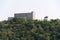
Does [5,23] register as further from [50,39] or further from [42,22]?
[50,39]

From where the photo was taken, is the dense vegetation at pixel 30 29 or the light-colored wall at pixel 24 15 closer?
the dense vegetation at pixel 30 29

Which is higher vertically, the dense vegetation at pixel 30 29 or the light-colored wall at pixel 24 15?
the light-colored wall at pixel 24 15

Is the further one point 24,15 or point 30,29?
point 24,15

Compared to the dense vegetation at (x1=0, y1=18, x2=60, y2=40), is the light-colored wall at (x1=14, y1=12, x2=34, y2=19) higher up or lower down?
higher up

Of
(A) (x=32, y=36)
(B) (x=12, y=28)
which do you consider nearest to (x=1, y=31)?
(B) (x=12, y=28)

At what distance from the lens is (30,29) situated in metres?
41.8

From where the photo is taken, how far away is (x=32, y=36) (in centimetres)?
3972

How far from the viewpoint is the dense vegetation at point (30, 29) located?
128ft

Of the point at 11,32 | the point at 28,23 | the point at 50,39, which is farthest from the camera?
the point at 28,23

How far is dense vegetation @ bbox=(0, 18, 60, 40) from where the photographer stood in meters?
39.1

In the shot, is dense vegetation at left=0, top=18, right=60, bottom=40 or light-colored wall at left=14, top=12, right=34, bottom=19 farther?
light-colored wall at left=14, top=12, right=34, bottom=19

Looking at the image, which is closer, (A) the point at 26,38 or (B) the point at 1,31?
(A) the point at 26,38

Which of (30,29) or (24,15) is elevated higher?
(24,15)

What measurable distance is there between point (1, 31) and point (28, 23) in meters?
3.59
